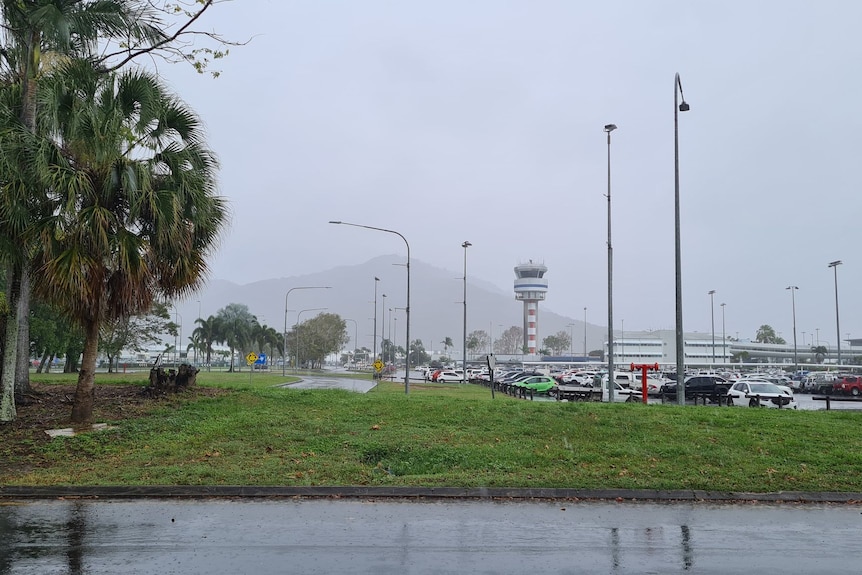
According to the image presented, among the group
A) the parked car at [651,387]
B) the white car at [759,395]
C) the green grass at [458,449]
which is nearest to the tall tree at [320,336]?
the parked car at [651,387]

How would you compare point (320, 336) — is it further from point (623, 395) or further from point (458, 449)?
point (458, 449)

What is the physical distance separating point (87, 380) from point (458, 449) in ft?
31.4

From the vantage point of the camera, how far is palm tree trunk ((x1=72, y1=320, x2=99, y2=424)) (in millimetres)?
16797

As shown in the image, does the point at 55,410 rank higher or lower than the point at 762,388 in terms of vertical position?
higher

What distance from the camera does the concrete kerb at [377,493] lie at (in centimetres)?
1172

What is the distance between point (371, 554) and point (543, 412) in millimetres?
11314

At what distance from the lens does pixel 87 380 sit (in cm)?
1725

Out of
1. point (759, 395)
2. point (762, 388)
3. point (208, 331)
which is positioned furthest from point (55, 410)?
point (208, 331)

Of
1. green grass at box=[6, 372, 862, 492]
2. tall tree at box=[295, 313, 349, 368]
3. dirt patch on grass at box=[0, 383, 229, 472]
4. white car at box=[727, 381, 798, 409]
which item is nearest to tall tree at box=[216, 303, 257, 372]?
tall tree at box=[295, 313, 349, 368]

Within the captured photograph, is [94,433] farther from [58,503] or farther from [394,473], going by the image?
[394,473]

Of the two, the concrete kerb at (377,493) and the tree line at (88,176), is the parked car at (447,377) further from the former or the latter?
the concrete kerb at (377,493)

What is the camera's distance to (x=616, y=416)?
59.2 feet

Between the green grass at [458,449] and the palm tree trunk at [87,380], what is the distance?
3.48 ft

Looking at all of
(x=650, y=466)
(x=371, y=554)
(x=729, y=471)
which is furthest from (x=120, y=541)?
(x=729, y=471)
